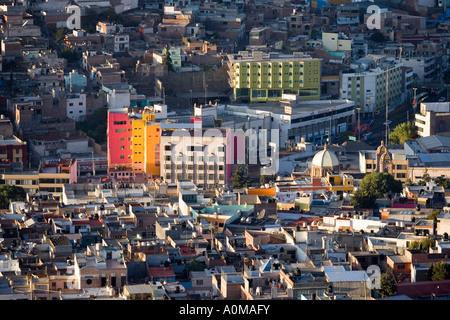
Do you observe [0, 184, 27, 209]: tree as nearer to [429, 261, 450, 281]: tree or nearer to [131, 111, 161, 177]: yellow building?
[131, 111, 161, 177]: yellow building

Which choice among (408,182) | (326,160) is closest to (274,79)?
(326,160)

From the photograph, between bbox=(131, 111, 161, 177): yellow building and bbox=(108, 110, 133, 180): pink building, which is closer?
bbox=(131, 111, 161, 177): yellow building

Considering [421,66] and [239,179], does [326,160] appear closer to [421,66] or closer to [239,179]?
[239,179]

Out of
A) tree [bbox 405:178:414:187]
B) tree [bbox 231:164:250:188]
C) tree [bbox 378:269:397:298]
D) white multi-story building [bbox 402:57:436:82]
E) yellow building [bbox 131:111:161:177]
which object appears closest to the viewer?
tree [bbox 378:269:397:298]

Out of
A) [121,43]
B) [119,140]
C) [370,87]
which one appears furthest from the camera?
[121,43]

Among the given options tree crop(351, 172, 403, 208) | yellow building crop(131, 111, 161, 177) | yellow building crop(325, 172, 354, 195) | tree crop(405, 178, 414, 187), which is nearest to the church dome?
yellow building crop(325, 172, 354, 195)
